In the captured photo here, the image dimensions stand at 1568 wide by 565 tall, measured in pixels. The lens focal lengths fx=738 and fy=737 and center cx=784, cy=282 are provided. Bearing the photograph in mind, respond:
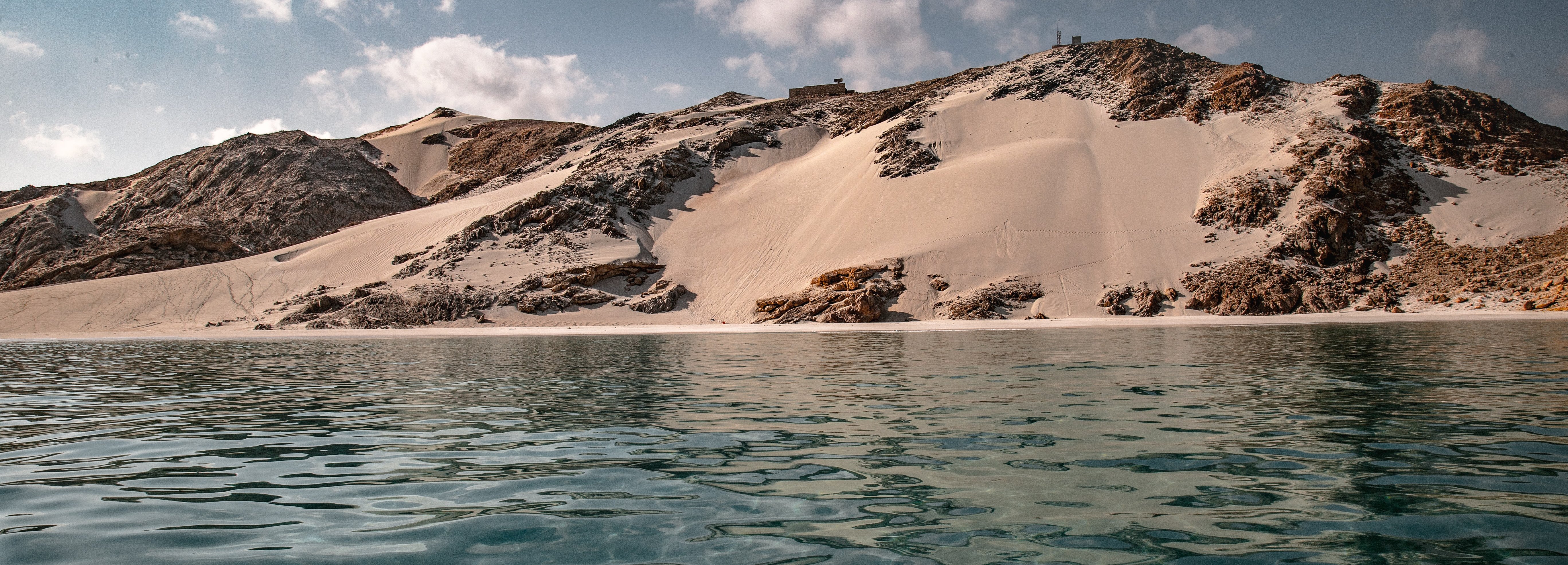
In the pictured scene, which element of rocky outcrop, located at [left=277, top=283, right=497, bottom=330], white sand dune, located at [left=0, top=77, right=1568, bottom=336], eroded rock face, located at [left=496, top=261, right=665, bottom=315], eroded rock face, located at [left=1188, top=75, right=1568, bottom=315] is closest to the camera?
eroded rock face, located at [left=1188, top=75, right=1568, bottom=315]

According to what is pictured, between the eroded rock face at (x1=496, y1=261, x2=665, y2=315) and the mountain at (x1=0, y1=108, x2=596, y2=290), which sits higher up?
the mountain at (x1=0, y1=108, x2=596, y2=290)

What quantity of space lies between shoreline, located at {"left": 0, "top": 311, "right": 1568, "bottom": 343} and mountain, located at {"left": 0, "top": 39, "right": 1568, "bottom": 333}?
1.49 meters

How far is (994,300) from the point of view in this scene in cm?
3036

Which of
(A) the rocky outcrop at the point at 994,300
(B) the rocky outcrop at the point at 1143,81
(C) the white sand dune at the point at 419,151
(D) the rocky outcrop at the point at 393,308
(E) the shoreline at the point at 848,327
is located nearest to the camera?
(E) the shoreline at the point at 848,327

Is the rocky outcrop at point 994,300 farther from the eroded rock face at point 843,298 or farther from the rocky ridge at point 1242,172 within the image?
the eroded rock face at point 843,298

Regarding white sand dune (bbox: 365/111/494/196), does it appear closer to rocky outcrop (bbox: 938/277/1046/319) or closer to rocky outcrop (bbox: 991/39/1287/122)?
rocky outcrop (bbox: 991/39/1287/122)

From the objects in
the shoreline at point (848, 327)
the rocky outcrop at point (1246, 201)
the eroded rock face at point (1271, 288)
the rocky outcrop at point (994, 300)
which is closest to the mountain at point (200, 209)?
the shoreline at point (848, 327)

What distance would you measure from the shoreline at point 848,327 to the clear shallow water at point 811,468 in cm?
1418

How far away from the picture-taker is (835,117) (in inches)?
2356

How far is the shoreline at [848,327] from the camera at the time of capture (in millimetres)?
23969

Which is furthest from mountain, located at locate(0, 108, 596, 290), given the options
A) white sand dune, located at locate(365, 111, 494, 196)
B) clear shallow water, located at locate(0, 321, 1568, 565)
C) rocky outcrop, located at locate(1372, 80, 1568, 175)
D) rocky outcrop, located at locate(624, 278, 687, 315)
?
rocky outcrop, located at locate(1372, 80, 1568, 175)

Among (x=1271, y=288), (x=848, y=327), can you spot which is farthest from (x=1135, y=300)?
(x=848, y=327)

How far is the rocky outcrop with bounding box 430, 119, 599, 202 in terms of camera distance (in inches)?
2544

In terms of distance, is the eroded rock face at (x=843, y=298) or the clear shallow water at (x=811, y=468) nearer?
the clear shallow water at (x=811, y=468)
